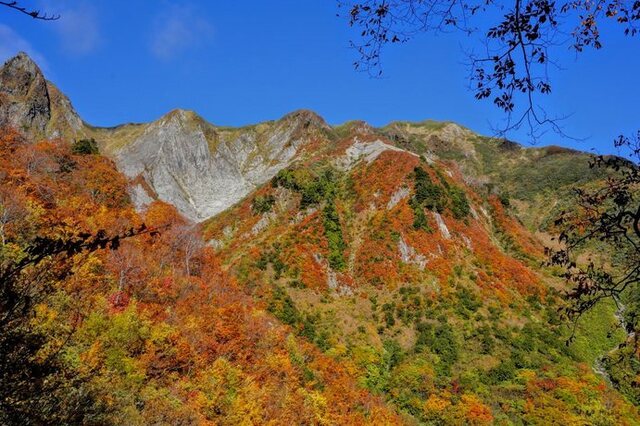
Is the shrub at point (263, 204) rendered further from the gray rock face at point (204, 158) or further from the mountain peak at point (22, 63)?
the mountain peak at point (22, 63)

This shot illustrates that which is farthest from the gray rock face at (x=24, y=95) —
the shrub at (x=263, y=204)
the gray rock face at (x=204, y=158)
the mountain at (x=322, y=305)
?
the shrub at (x=263, y=204)

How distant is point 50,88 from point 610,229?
515 ft

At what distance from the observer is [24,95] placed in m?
117

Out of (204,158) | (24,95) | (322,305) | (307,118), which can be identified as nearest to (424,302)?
(322,305)

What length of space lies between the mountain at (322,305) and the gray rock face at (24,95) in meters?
3.42

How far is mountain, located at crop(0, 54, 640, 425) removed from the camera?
88.7ft

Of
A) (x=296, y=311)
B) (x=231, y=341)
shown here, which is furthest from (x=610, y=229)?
(x=296, y=311)

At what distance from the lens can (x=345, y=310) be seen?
202ft

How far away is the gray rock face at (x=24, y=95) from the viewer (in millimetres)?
110938

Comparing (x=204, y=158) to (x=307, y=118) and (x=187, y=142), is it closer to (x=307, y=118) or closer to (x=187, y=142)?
(x=187, y=142)

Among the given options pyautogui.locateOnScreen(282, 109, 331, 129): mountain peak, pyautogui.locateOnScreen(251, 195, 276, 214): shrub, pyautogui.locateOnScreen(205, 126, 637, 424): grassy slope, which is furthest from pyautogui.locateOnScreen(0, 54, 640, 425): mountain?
pyautogui.locateOnScreen(282, 109, 331, 129): mountain peak

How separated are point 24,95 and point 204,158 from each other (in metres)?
51.7

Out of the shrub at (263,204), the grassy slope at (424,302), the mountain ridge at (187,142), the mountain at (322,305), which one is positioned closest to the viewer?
the mountain at (322,305)

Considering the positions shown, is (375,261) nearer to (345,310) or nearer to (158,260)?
(345,310)
